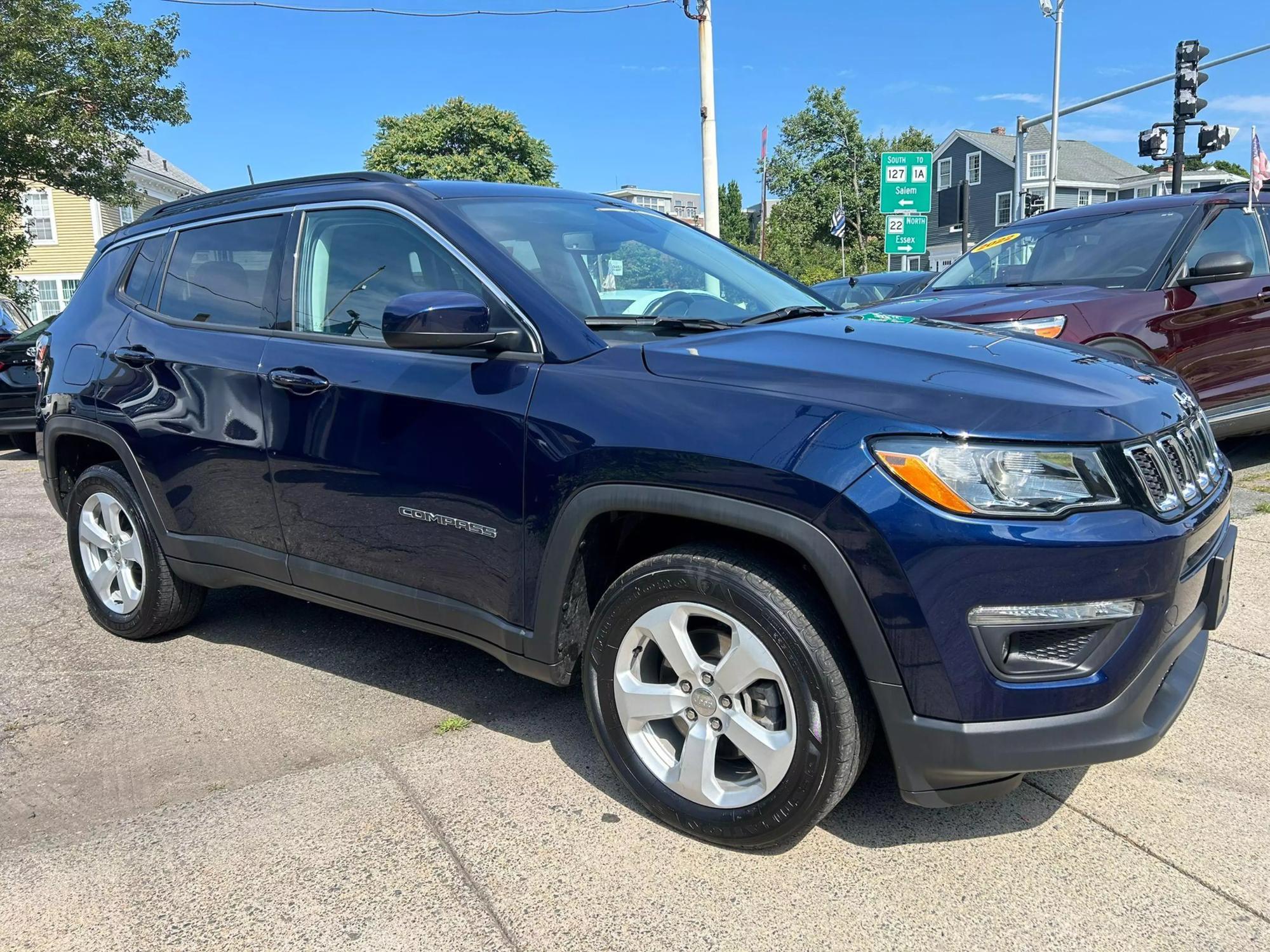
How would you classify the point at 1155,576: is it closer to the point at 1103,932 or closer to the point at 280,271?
the point at 1103,932

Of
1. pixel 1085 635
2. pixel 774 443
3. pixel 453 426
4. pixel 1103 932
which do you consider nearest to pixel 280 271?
pixel 453 426

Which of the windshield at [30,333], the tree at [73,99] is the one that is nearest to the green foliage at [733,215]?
the tree at [73,99]

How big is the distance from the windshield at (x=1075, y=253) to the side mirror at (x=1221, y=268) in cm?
26

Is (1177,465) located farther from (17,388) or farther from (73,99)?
(73,99)

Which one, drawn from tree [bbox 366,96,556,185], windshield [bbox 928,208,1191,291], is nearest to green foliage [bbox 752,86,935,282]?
tree [bbox 366,96,556,185]

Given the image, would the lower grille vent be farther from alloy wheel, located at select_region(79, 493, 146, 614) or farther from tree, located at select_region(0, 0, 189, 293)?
tree, located at select_region(0, 0, 189, 293)

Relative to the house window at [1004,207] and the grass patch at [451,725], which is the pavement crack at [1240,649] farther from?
the house window at [1004,207]

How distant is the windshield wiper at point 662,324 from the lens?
2.87m

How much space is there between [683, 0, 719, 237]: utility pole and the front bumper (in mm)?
10851

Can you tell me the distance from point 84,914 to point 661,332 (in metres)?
2.09

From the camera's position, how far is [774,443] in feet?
7.33

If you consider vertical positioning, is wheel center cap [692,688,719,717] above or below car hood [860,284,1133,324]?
below

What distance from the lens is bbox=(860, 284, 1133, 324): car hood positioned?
542cm

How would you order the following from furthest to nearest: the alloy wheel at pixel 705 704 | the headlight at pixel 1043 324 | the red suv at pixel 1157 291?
the red suv at pixel 1157 291 < the headlight at pixel 1043 324 < the alloy wheel at pixel 705 704
